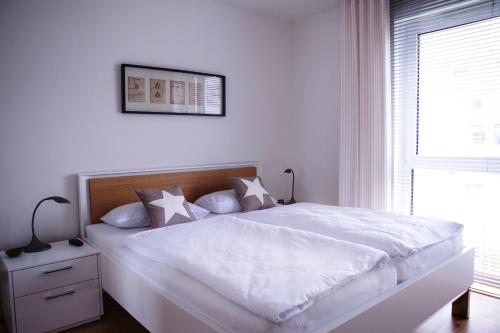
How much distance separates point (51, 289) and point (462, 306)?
261 centimetres

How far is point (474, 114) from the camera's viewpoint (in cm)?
278

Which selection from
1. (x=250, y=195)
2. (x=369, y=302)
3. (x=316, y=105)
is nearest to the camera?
(x=369, y=302)

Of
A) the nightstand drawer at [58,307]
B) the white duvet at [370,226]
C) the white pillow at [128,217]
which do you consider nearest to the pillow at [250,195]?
the white duvet at [370,226]

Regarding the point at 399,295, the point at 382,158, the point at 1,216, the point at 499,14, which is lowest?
the point at 399,295

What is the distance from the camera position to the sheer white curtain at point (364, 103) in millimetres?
3188

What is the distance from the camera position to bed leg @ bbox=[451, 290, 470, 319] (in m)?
2.35

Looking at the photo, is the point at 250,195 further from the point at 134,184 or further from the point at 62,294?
the point at 62,294

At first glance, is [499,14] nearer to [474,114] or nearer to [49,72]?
[474,114]

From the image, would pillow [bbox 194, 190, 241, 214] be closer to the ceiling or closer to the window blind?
the window blind

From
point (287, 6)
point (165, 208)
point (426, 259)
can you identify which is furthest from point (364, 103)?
point (165, 208)

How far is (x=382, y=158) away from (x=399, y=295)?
68.5 inches

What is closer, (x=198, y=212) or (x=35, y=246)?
(x=35, y=246)

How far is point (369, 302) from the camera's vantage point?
1.55m

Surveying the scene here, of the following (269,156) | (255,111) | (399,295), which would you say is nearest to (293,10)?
(255,111)
